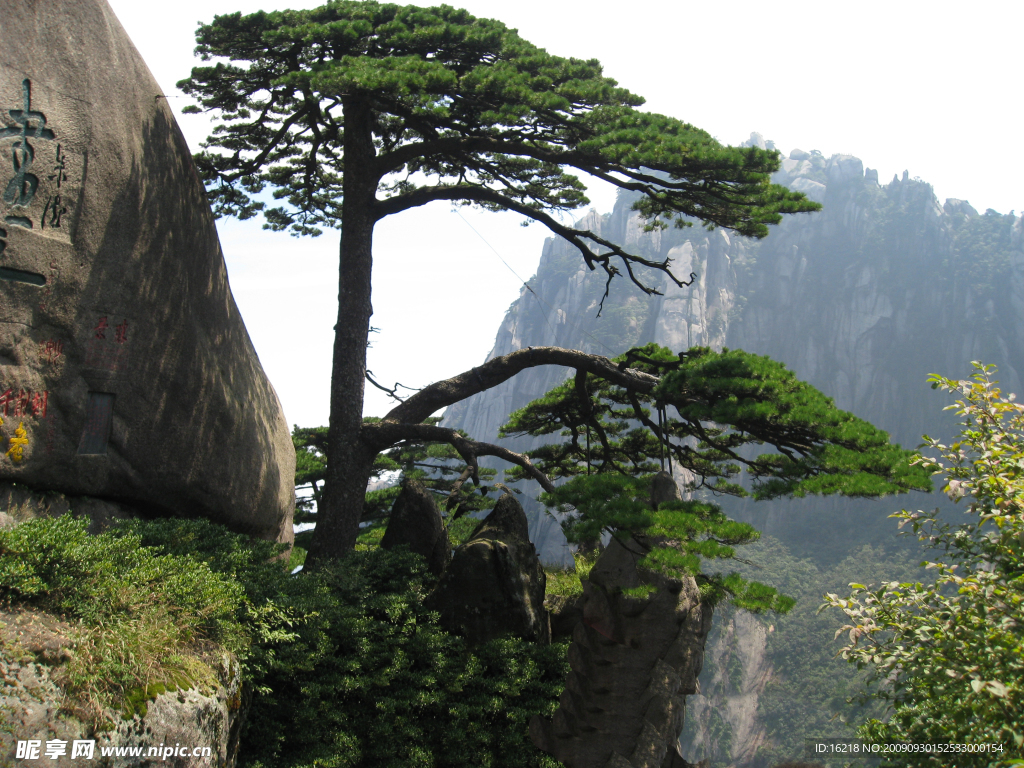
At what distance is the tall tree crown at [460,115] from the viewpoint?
230 inches

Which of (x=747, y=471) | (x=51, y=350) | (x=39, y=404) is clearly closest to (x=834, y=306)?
(x=747, y=471)

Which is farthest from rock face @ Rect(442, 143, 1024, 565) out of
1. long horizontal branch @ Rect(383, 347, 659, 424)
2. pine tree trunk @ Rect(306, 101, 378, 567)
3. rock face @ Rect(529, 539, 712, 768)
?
rock face @ Rect(529, 539, 712, 768)

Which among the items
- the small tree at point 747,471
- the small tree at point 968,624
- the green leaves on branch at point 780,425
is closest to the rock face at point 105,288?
the small tree at point 747,471

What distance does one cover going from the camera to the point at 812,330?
8119cm

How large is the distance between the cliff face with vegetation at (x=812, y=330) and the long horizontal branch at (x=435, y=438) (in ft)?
142

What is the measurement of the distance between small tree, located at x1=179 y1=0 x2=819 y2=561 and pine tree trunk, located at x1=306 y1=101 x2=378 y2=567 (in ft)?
0.05

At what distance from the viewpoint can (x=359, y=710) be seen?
483 centimetres

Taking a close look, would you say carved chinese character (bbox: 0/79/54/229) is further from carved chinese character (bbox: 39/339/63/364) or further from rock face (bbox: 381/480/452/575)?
rock face (bbox: 381/480/452/575)

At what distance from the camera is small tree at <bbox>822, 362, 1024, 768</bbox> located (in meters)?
3.02

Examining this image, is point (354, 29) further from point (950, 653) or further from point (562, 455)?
point (950, 653)

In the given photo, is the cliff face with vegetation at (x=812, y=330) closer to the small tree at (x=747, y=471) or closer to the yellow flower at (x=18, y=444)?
the small tree at (x=747, y=471)

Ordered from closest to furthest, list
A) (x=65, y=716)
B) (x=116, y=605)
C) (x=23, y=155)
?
(x=65, y=716) → (x=116, y=605) → (x=23, y=155)

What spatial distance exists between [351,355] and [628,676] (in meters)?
4.29

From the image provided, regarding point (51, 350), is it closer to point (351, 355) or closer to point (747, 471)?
point (351, 355)
